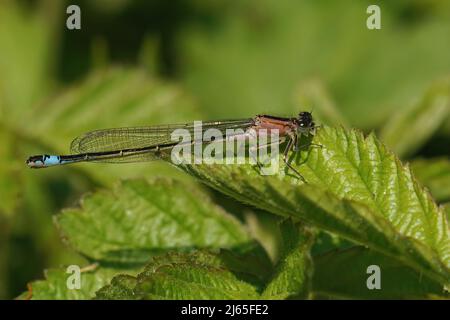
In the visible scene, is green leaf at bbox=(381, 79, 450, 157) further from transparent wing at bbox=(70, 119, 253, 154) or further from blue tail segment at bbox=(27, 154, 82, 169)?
blue tail segment at bbox=(27, 154, 82, 169)

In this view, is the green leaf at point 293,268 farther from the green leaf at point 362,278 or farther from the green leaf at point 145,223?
the green leaf at point 145,223

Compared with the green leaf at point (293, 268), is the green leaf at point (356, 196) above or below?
above

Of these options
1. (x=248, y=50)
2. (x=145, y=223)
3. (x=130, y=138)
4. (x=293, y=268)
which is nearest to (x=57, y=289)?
(x=145, y=223)

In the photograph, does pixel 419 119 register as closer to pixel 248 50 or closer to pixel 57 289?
pixel 57 289

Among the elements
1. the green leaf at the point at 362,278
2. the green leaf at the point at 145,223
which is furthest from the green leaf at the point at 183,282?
the green leaf at the point at 145,223

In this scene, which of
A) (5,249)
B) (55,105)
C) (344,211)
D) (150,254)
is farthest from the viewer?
(55,105)
